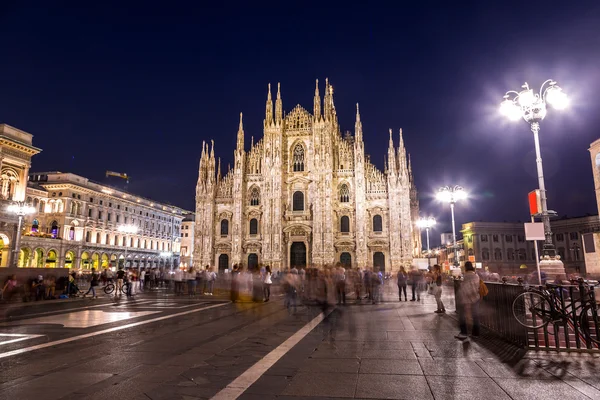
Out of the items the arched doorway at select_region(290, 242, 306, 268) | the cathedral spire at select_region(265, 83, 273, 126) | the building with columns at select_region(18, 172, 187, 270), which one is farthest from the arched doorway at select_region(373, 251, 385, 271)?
the building with columns at select_region(18, 172, 187, 270)

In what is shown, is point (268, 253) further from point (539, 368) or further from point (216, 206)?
point (539, 368)

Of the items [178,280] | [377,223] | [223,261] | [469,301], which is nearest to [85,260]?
[223,261]

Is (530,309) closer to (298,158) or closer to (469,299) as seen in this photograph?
(469,299)

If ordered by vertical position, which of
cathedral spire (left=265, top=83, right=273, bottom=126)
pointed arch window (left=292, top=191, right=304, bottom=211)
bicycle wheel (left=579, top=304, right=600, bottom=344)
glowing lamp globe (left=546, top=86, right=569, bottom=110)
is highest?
cathedral spire (left=265, top=83, right=273, bottom=126)

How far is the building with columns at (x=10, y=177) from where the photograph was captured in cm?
3573

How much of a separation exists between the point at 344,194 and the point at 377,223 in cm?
506

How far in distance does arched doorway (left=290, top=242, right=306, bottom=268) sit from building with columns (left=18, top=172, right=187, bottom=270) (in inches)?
1145

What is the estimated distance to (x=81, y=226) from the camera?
5769 cm

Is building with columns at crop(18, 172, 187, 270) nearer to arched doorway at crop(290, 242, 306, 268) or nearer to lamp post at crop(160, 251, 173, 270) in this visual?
lamp post at crop(160, 251, 173, 270)

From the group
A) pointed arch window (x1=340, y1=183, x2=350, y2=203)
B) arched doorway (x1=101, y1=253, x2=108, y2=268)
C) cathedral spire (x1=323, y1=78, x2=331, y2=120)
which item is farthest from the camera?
arched doorway (x1=101, y1=253, x2=108, y2=268)

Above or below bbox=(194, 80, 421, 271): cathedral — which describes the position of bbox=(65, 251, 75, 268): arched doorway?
below

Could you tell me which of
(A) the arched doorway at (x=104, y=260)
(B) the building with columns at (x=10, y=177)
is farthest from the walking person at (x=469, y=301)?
(A) the arched doorway at (x=104, y=260)

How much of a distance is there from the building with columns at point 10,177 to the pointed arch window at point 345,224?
31.6 metres

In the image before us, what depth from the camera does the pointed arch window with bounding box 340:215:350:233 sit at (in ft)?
152
